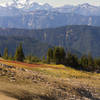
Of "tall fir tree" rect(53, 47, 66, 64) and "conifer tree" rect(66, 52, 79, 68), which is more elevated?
"tall fir tree" rect(53, 47, 66, 64)

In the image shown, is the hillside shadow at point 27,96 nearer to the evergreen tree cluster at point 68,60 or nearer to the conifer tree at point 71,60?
the evergreen tree cluster at point 68,60

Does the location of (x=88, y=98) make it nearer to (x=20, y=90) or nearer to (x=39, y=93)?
(x=39, y=93)

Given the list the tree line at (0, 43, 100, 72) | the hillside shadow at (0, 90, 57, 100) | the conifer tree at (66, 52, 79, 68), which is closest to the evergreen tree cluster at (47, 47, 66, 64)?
the tree line at (0, 43, 100, 72)

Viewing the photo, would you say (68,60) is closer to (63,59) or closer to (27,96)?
(63,59)

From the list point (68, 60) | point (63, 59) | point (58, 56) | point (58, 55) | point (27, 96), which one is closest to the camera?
point (27, 96)

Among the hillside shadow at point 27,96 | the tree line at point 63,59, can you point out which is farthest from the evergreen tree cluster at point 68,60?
→ the hillside shadow at point 27,96

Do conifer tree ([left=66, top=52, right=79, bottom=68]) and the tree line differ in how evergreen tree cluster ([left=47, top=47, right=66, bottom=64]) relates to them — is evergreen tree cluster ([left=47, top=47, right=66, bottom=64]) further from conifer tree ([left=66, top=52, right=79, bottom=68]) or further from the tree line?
conifer tree ([left=66, top=52, right=79, bottom=68])

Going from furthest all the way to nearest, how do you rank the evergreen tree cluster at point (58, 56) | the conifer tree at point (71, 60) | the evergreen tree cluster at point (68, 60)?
the conifer tree at point (71, 60)
the evergreen tree cluster at point (68, 60)
the evergreen tree cluster at point (58, 56)

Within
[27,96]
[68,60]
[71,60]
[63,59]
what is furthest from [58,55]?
[27,96]

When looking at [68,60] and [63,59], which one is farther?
[68,60]

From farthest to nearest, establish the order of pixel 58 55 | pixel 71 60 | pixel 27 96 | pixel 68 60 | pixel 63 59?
1. pixel 71 60
2. pixel 68 60
3. pixel 63 59
4. pixel 58 55
5. pixel 27 96

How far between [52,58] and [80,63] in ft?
73.6

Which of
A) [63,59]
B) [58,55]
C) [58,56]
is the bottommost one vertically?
[63,59]

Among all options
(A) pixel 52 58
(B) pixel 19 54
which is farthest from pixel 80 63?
(B) pixel 19 54
